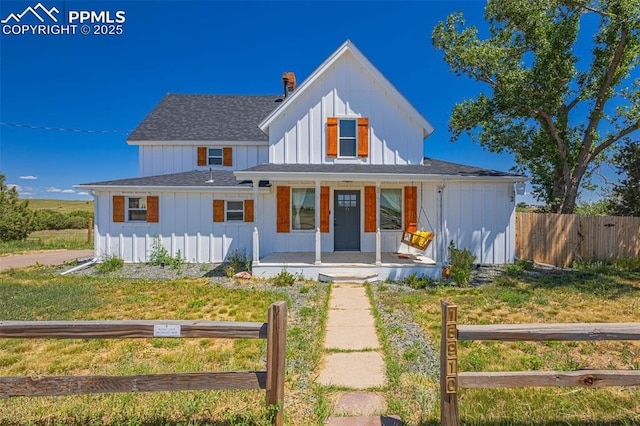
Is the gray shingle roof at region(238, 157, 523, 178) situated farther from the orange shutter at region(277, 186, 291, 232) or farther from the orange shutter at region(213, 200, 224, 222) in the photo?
the orange shutter at region(213, 200, 224, 222)

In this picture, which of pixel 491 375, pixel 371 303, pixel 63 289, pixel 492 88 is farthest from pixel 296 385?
pixel 492 88

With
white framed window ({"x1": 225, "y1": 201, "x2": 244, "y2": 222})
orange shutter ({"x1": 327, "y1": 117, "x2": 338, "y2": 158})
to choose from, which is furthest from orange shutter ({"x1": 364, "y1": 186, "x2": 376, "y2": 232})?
white framed window ({"x1": 225, "y1": 201, "x2": 244, "y2": 222})

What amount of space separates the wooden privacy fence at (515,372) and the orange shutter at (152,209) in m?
11.8

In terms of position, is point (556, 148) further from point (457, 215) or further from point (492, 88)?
point (457, 215)

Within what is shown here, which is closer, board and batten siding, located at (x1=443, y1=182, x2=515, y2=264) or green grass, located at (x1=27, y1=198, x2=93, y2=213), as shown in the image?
board and batten siding, located at (x1=443, y1=182, x2=515, y2=264)

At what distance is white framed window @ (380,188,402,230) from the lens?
1195 cm

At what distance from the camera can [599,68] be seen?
13.7 meters

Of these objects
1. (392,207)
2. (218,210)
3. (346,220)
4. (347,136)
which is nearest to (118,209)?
(218,210)

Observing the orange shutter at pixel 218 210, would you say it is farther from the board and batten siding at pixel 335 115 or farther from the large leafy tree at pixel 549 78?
the large leafy tree at pixel 549 78

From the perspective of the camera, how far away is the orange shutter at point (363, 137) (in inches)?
459

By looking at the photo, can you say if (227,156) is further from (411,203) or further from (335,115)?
(411,203)

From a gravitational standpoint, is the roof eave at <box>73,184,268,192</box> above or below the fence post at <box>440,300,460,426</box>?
above

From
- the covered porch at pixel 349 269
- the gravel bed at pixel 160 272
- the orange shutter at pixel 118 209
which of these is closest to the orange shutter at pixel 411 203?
the covered porch at pixel 349 269

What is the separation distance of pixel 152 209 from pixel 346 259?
734cm
